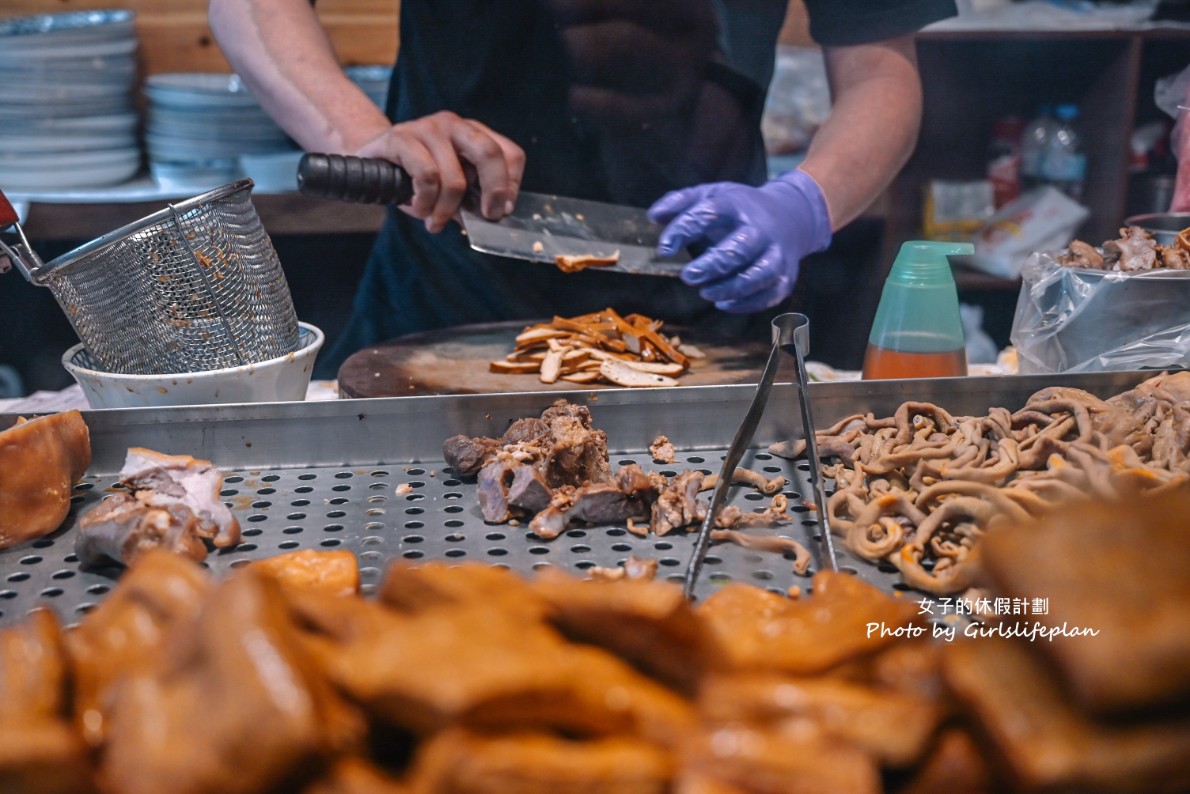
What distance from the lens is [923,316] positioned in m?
1.74

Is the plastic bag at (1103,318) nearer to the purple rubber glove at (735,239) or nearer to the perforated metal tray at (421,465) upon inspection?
the perforated metal tray at (421,465)

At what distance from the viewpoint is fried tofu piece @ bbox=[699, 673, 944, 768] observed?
674 millimetres

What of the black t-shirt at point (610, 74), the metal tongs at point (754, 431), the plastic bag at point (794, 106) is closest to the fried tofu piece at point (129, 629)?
the metal tongs at point (754, 431)

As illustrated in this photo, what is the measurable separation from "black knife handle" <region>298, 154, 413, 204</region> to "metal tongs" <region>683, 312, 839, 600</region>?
3.21 feet

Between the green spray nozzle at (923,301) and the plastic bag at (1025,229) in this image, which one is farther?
the plastic bag at (1025,229)

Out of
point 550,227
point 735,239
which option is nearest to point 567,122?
point 550,227

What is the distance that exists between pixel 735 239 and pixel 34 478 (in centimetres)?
142

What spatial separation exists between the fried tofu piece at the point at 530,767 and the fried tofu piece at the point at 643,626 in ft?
0.27

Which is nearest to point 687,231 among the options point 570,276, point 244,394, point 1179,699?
point 570,276

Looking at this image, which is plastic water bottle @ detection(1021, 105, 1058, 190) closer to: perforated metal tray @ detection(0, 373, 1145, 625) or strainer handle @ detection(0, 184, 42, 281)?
perforated metal tray @ detection(0, 373, 1145, 625)

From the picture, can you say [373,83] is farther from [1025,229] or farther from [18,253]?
[1025,229]

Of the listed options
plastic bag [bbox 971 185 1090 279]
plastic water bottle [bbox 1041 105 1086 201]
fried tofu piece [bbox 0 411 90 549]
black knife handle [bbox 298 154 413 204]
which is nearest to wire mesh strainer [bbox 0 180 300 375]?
black knife handle [bbox 298 154 413 204]

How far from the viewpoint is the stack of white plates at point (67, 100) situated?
305 centimetres

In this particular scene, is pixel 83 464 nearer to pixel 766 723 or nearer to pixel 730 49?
pixel 766 723
